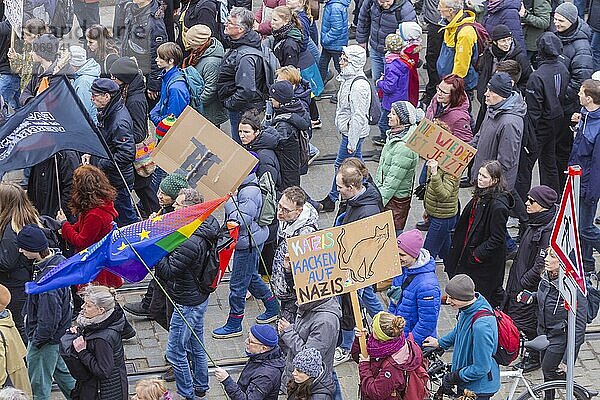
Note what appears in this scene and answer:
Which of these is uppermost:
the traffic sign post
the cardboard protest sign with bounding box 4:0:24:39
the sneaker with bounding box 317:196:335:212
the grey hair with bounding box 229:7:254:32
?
the traffic sign post

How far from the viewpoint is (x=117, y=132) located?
11844 mm

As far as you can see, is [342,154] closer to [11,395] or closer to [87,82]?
[87,82]

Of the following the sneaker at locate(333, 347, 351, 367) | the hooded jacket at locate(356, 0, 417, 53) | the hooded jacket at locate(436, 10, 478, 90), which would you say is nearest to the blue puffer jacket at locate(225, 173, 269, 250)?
the sneaker at locate(333, 347, 351, 367)

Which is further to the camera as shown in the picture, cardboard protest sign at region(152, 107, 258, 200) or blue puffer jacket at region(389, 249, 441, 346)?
cardboard protest sign at region(152, 107, 258, 200)

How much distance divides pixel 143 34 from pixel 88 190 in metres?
3.94

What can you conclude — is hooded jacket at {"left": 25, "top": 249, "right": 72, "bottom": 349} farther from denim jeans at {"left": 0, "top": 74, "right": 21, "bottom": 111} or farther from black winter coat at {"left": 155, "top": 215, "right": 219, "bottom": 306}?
denim jeans at {"left": 0, "top": 74, "right": 21, "bottom": 111}

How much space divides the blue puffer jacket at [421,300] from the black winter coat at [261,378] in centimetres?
132

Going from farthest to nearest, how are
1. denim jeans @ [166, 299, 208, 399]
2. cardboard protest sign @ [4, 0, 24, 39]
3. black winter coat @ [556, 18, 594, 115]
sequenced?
cardboard protest sign @ [4, 0, 24, 39], black winter coat @ [556, 18, 594, 115], denim jeans @ [166, 299, 208, 399]

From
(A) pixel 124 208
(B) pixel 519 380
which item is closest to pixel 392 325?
(B) pixel 519 380

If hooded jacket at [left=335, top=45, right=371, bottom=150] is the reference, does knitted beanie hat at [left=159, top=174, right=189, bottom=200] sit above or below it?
above

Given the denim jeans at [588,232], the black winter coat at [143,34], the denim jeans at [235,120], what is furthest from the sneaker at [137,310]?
the denim jeans at [588,232]

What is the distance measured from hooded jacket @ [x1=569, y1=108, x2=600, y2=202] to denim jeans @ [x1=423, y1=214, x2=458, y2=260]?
4.61 ft

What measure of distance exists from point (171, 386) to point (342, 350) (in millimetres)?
1518

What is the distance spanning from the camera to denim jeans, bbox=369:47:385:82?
14984mm
